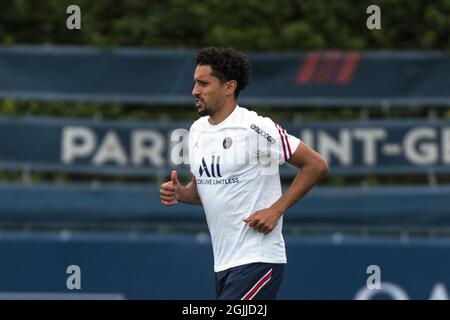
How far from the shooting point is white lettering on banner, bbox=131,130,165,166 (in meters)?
11.9

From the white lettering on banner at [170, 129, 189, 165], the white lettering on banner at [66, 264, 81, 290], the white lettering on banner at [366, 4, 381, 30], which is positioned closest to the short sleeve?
the white lettering on banner at [66, 264, 81, 290]

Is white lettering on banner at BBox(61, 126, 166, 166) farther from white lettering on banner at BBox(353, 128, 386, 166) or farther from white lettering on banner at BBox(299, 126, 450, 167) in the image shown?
white lettering on banner at BBox(353, 128, 386, 166)

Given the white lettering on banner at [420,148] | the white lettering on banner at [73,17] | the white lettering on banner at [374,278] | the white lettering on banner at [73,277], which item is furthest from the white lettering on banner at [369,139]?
the white lettering on banner at [73,277]

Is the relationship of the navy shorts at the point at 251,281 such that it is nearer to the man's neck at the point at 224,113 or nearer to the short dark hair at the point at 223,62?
the man's neck at the point at 224,113

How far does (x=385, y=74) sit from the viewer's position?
38.9 feet

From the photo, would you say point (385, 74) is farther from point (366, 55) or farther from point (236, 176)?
point (236, 176)

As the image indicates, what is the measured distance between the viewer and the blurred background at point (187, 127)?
1079cm

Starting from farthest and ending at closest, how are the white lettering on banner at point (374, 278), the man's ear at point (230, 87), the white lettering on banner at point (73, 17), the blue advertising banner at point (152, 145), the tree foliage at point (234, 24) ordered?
1. the tree foliage at point (234, 24)
2. the blue advertising banner at point (152, 145)
3. the white lettering on banner at point (73, 17)
4. the white lettering on banner at point (374, 278)
5. the man's ear at point (230, 87)

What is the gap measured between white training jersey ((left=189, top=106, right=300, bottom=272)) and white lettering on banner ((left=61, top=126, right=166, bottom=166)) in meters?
5.75

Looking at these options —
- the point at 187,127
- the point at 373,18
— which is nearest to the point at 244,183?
the point at 187,127

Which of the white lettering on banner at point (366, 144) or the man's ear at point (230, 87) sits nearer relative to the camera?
the man's ear at point (230, 87)

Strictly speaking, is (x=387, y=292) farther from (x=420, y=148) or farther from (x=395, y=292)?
(x=420, y=148)

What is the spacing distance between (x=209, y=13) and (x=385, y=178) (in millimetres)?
2839

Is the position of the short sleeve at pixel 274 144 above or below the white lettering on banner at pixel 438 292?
above
